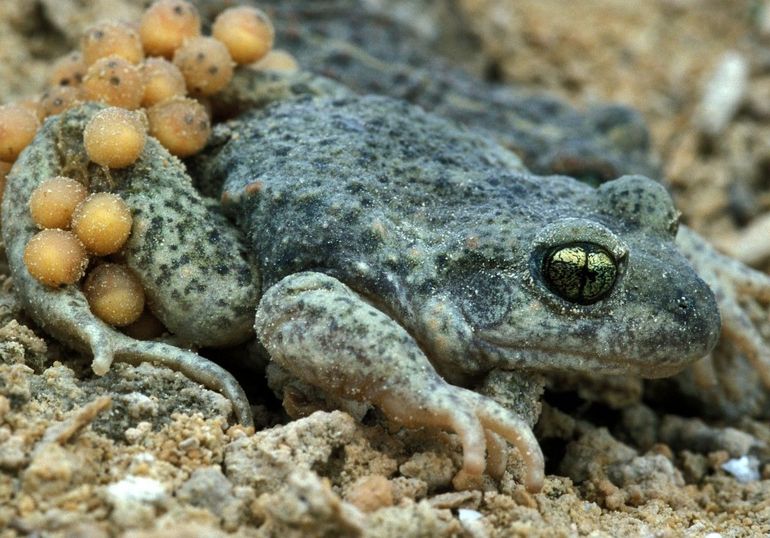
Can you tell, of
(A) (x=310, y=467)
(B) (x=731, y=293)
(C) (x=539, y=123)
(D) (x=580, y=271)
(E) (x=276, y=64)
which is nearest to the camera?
(A) (x=310, y=467)

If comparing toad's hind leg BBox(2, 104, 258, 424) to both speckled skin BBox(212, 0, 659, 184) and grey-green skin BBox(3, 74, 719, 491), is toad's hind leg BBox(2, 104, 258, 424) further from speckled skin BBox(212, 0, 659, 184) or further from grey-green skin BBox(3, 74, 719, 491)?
speckled skin BBox(212, 0, 659, 184)

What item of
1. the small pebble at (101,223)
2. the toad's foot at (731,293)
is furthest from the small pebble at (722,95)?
the small pebble at (101,223)

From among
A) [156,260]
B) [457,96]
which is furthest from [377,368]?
[457,96]

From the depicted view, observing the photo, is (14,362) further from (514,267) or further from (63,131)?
(514,267)

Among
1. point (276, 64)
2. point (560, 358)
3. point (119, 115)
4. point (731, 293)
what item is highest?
point (276, 64)

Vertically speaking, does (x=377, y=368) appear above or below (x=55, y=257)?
above

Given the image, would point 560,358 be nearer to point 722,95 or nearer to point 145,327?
point 145,327

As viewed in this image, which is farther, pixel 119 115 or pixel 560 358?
pixel 119 115

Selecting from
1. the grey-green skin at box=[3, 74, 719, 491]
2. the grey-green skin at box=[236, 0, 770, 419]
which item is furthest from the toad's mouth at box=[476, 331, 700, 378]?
the grey-green skin at box=[236, 0, 770, 419]
